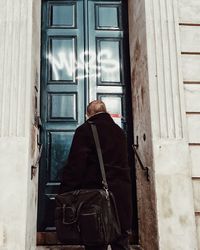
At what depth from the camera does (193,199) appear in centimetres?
393

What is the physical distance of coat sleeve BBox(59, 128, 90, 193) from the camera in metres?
3.42

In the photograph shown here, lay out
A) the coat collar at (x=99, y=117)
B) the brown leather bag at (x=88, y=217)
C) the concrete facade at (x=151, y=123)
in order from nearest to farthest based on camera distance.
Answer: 1. the brown leather bag at (x=88, y=217)
2. the coat collar at (x=99, y=117)
3. the concrete facade at (x=151, y=123)

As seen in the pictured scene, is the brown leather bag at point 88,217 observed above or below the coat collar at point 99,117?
below

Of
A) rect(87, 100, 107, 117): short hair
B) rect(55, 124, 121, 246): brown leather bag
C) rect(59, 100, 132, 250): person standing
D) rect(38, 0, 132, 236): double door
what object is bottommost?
rect(55, 124, 121, 246): brown leather bag

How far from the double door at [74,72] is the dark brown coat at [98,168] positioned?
1499 mm

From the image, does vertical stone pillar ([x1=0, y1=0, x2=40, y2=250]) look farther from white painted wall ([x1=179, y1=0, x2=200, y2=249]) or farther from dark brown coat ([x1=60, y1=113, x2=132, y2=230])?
white painted wall ([x1=179, y1=0, x2=200, y2=249])

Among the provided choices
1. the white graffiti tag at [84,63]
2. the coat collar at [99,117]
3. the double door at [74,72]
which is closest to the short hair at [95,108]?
the coat collar at [99,117]

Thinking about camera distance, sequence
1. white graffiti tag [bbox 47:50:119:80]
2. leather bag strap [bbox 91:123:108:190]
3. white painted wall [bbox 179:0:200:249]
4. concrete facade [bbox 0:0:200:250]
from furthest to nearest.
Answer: white graffiti tag [bbox 47:50:119:80] → white painted wall [bbox 179:0:200:249] → concrete facade [bbox 0:0:200:250] → leather bag strap [bbox 91:123:108:190]

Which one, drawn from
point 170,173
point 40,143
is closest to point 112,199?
point 170,173

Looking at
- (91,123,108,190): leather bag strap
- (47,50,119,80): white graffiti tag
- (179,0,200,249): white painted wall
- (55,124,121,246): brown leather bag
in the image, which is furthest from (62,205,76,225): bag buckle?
(47,50,119,80): white graffiti tag

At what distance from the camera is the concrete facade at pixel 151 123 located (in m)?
3.79

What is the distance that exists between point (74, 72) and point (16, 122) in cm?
156

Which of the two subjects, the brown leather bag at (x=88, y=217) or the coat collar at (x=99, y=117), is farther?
the coat collar at (x=99, y=117)

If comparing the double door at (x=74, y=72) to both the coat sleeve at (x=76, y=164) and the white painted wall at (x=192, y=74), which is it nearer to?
the white painted wall at (x=192, y=74)
